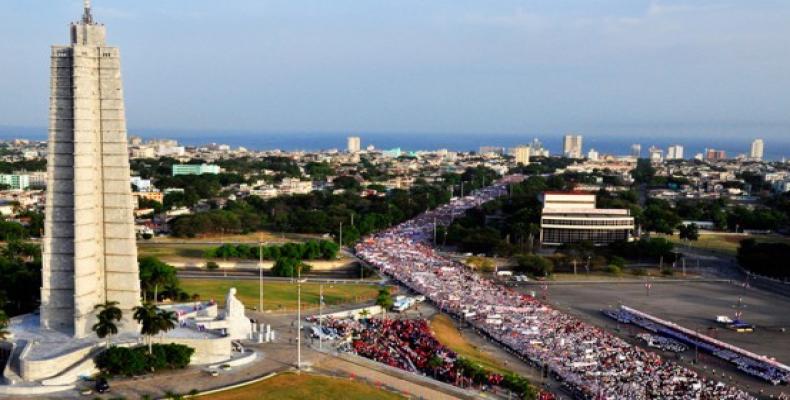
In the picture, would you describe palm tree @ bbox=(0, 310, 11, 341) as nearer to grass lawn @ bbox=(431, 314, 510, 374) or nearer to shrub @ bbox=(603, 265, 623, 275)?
grass lawn @ bbox=(431, 314, 510, 374)

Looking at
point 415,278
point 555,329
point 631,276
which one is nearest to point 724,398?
point 555,329

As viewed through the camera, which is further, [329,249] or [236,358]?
[329,249]

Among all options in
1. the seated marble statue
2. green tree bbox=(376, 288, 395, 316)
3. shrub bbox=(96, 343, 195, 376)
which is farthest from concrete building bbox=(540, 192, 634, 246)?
shrub bbox=(96, 343, 195, 376)

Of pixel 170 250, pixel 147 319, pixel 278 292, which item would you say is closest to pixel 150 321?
pixel 147 319

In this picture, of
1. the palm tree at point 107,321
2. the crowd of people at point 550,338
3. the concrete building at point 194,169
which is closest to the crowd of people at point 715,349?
the crowd of people at point 550,338

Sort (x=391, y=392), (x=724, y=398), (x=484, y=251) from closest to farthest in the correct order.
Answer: (x=391, y=392), (x=724, y=398), (x=484, y=251)

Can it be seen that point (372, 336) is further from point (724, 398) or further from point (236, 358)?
point (724, 398)

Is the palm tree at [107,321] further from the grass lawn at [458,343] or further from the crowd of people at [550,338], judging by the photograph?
the crowd of people at [550,338]
